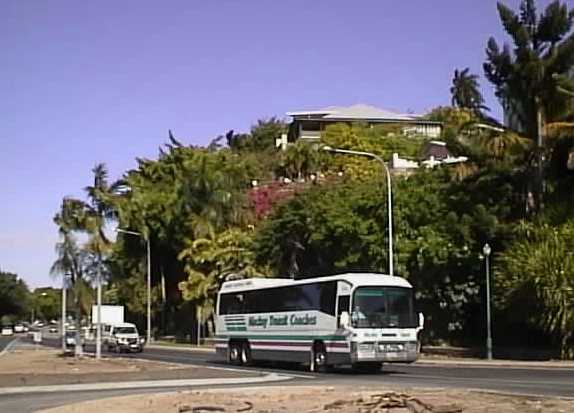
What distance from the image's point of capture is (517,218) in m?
47.5

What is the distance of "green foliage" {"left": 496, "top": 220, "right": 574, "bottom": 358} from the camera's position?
131 ft

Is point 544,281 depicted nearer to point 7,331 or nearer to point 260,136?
point 260,136

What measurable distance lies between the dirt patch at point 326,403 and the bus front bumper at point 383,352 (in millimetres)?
9513

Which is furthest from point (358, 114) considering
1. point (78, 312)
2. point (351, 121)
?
point (78, 312)

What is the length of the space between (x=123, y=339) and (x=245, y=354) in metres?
21.3

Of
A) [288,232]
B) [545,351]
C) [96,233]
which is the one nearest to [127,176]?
[288,232]

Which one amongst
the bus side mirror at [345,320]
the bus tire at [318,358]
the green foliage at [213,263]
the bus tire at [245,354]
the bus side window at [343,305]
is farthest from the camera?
the green foliage at [213,263]

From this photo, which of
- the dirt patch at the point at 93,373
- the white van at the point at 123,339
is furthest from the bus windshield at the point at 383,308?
the white van at the point at 123,339

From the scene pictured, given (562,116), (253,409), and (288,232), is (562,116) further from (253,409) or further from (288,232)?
(253,409)

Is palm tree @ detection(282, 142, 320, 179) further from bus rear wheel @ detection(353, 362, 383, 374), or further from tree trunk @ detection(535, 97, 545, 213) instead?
bus rear wheel @ detection(353, 362, 383, 374)

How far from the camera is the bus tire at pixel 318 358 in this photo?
35688 millimetres

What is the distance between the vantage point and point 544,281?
40.2m

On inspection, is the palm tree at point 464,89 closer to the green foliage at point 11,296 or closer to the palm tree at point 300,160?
the palm tree at point 300,160

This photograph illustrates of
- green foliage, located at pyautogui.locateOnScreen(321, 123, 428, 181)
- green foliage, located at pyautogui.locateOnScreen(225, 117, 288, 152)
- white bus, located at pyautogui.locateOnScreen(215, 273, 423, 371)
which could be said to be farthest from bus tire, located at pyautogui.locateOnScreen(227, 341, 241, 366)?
green foliage, located at pyautogui.locateOnScreen(225, 117, 288, 152)
